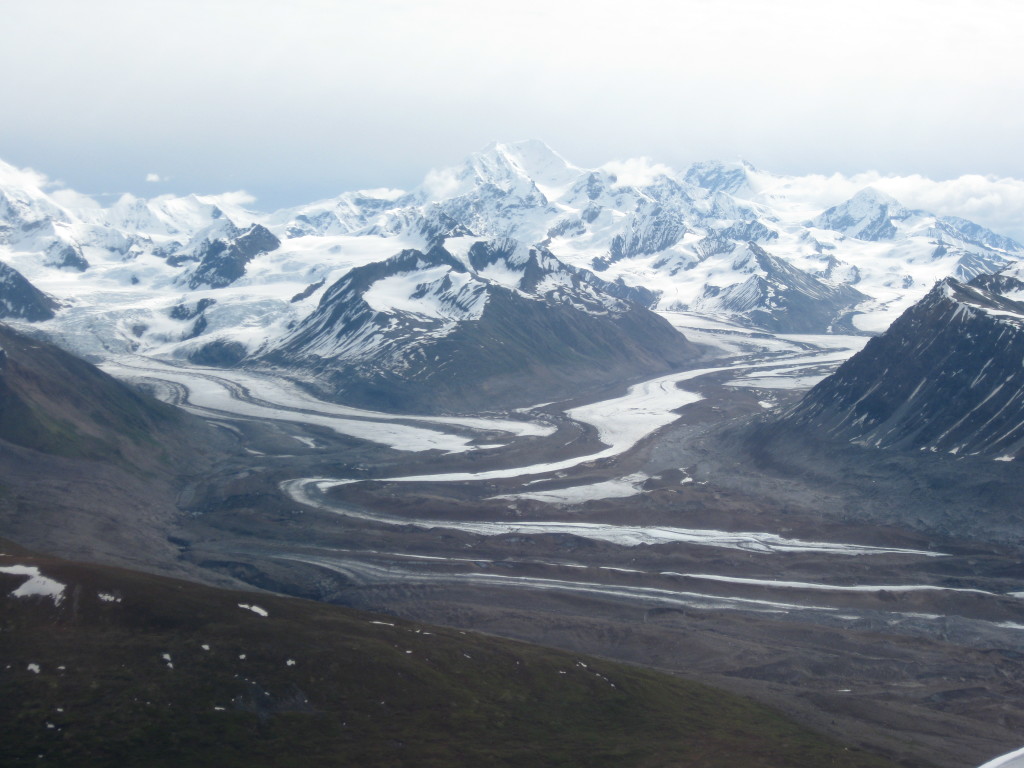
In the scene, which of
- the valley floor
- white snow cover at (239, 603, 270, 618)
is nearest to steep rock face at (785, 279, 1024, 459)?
the valley floor

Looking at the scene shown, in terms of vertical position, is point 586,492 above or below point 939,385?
below

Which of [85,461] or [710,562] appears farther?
[85,461]

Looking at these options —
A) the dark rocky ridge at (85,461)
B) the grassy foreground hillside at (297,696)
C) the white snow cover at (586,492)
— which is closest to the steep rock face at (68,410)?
the dark rocky ridge at (85,461)

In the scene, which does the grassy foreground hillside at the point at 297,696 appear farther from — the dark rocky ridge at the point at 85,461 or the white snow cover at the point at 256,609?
the dark rocky ridge at the point at 85,461

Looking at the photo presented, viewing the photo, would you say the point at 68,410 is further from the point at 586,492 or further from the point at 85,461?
the point at 586,492

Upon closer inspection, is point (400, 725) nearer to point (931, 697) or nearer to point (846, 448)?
point (931, 697)

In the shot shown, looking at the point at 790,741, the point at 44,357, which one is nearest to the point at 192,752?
the point at 790,741

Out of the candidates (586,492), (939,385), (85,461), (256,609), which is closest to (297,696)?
(256,609)
